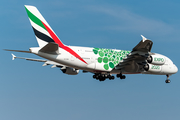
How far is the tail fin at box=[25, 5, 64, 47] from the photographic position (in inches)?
1248

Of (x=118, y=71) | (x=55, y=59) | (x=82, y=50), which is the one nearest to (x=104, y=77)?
(x=118, y=71)

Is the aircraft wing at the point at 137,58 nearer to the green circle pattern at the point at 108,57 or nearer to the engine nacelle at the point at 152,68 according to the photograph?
the engine nacelle at the point at 152,68

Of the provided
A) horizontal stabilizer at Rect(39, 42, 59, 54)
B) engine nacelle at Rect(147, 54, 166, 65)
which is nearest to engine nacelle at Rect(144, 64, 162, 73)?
engine nacelle at Rect(147, 54, 166, 65)

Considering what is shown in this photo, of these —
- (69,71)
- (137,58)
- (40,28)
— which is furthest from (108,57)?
(40,28)

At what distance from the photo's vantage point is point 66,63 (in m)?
32.2

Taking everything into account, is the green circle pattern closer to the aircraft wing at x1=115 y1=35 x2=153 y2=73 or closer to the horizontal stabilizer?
the aircraft wing at x1=115 y1=35 x2=153 y2=73

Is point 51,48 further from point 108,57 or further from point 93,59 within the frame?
point 108,57

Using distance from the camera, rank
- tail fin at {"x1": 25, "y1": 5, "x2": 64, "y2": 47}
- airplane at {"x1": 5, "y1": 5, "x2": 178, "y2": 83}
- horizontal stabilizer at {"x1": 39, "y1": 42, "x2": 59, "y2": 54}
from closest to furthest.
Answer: horizontal stabilizer at {"x1": 39, "y1": 42, "x2": 59, "y2": 54} < airplane at {"x1": 5, "y1": 5, "x2": 178, "y2": 83} < tail fin at {"x1": 25, "y1": 5, "x2": 64, "y2": 47}

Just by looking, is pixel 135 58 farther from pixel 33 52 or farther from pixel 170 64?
pixel 33 52

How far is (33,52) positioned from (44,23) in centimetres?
399

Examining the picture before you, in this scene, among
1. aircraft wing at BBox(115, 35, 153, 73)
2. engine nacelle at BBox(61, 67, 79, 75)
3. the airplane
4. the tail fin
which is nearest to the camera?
aircraft wing at BBox(115, 35, 153, 73)

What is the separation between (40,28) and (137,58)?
11.0m

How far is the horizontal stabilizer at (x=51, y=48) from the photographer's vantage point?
29547 millimetres

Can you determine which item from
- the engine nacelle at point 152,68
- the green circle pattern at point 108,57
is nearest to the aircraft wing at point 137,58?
the engine nacelle at point 152,68
